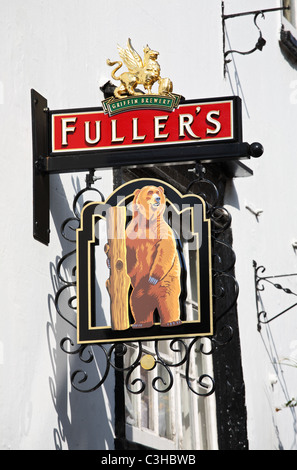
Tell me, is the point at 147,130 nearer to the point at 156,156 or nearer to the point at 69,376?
the point at 156,156

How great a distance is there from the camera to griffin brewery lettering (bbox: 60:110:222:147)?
562 cm

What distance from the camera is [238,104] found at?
5625 millimetres

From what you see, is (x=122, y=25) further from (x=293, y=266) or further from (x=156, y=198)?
(x=293, y=266)

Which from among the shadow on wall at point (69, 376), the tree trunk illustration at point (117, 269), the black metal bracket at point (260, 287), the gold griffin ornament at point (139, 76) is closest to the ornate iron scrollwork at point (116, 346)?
the shadow on wall at point (69, 376)

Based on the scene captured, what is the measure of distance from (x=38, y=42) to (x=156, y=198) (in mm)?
1399

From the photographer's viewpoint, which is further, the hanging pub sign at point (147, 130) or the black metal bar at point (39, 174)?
the black metal bar at point (39, 174)

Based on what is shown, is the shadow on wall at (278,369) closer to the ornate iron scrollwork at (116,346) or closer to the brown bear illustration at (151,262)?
the ornate iron scrollwork at (116,346)

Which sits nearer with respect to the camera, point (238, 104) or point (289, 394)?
point (238, 104)

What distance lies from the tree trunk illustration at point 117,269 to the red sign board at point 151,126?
0.45m

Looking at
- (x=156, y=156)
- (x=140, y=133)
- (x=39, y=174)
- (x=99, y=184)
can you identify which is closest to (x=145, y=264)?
(x=156, y=156)

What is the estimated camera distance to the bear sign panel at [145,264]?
208 inches

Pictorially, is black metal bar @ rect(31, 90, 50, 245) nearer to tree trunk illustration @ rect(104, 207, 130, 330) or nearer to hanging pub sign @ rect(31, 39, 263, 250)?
hanging pub sign @ rect(31, 39, 263, 250)

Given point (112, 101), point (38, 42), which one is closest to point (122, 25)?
point (38, 42)

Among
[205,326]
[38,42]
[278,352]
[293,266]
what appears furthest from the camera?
[293,266]
